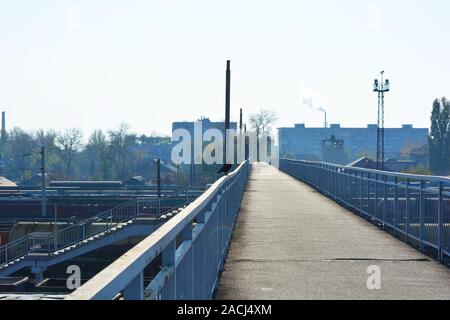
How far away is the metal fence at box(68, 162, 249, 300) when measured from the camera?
279 centimetres

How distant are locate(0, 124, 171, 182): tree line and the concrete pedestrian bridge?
128 metres

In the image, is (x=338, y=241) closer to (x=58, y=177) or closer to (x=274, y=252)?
(x=274, y=252)

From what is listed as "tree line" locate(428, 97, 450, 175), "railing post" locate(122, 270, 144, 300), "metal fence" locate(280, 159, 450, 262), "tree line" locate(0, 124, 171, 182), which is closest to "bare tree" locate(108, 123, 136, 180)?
"tree line" locate(0, 124, 171, 182)

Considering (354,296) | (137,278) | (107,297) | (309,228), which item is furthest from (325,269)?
(107,297)

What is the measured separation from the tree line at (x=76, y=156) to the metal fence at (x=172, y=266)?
442ft

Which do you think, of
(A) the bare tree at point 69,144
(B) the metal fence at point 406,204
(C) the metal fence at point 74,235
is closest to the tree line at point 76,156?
(A) the bare tree at point 69,144

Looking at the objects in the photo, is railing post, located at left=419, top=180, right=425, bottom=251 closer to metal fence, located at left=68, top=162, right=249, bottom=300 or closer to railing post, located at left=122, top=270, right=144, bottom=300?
metal fence, located at left=68, top=162, right=249, bottom=300

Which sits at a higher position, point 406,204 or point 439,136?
point 439,136

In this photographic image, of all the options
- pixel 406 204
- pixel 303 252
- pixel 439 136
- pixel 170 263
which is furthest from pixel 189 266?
pixel 439 136

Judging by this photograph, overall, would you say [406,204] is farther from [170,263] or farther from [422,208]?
[170,263]

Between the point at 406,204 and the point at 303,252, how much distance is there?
8.19 feet

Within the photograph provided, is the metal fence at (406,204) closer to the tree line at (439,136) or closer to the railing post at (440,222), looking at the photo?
the railing post at (440,222)

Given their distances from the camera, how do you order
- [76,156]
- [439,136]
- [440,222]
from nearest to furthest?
[440,222] < [439,136] < [76,156]

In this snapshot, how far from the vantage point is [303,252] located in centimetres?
1165
